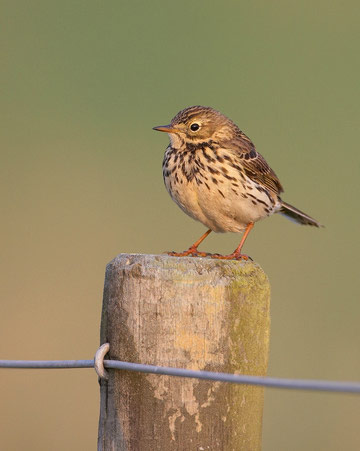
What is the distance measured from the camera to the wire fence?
110 inches

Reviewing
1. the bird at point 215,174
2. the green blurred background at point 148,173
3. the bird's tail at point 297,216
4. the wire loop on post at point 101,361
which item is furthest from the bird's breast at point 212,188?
the wire loop on post at point 101,361

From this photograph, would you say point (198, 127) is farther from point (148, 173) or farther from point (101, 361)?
point (148, 173)

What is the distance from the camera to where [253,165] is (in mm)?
7090

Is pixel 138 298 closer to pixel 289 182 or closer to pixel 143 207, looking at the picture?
pixel 143 207

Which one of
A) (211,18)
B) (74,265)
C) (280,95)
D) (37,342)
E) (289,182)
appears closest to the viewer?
(37,342)

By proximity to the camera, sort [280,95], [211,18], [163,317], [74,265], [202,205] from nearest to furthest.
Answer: [163,317]
[202,205]
[74,265]
[280,95]
[211,18]

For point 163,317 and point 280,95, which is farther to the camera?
Result: point 280,95

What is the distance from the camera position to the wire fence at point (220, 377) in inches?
110

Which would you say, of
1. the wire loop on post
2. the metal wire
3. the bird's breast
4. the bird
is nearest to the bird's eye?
the bird

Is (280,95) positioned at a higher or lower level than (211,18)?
lower

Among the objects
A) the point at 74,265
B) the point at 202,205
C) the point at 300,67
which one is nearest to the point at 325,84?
the point at 300,67

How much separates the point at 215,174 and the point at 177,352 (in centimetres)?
322

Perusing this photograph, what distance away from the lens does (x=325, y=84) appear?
14008 millimetres

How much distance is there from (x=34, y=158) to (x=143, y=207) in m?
1.98
